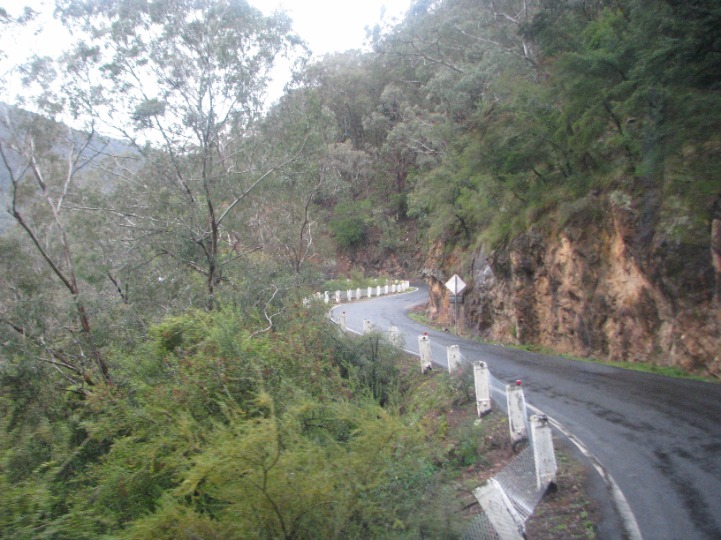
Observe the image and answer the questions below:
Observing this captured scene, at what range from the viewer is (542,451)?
6.34 metres

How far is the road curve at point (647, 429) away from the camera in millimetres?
5926

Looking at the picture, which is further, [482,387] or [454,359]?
[454,359]

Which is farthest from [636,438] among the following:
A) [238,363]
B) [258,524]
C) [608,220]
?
[608,220]

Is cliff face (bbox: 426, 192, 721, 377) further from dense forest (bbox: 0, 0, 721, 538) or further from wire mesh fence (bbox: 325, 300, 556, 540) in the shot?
wire mesh fence (bbox: 325, 300, 556, 540)

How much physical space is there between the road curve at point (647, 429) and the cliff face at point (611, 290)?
1.16m

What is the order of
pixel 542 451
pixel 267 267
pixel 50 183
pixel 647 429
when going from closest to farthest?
pixel 542 451
pixel 647 429
pixel 50 183
pixel 267 267

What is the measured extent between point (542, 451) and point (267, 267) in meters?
15.5

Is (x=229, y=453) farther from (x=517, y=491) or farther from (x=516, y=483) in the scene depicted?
(x=516, y=483)

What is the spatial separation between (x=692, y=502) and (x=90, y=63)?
16831 mm

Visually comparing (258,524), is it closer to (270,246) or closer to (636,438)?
(636,438)

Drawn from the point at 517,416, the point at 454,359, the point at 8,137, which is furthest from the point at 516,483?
the point at 8,137

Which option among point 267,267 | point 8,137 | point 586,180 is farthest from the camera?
point 267,267

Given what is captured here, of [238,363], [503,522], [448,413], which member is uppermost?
[238,363]

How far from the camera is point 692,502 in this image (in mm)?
6082
